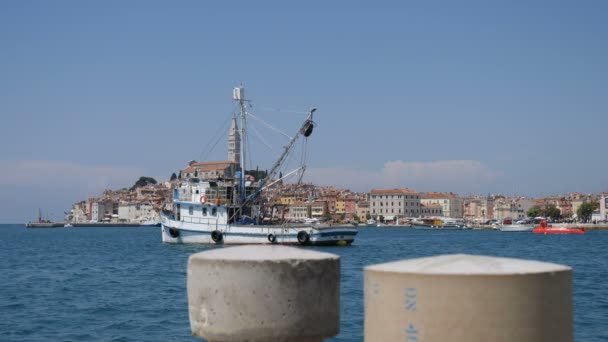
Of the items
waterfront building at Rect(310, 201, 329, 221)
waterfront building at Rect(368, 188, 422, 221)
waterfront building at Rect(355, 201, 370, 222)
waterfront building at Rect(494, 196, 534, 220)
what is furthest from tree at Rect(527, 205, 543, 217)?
waterfront building at Rect(310, 201, 329, 221)

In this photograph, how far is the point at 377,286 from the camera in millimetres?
2502

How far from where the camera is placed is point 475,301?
232cm

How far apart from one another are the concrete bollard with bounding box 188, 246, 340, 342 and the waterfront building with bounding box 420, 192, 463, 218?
18964 cm

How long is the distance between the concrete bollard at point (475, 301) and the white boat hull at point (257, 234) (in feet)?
148

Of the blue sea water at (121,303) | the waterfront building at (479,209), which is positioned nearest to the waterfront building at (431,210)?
the waterfront building at (479,209)

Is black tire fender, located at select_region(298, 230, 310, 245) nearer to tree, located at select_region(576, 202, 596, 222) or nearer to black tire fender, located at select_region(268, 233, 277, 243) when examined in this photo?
A: black tire fender, located at select_region(268, 233, 277, 243)

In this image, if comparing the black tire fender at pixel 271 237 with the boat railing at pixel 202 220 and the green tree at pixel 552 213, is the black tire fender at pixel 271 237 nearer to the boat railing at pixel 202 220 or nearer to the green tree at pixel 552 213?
the boat railing at pixel 202 220

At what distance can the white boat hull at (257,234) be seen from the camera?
1934 inches

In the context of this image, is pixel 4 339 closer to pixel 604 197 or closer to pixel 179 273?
pixel 179 273

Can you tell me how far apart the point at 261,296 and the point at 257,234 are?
47.1 m

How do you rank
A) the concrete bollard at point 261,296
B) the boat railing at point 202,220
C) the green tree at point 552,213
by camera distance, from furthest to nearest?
the green tree at point 552,213, the boat railing at point 202,220, the concrete bollard at point 261,296

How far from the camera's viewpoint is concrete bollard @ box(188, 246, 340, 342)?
2.84 m

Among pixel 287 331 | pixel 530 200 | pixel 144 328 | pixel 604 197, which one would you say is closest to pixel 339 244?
pixel 144 328

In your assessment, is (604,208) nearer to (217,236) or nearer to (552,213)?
(552,213)
